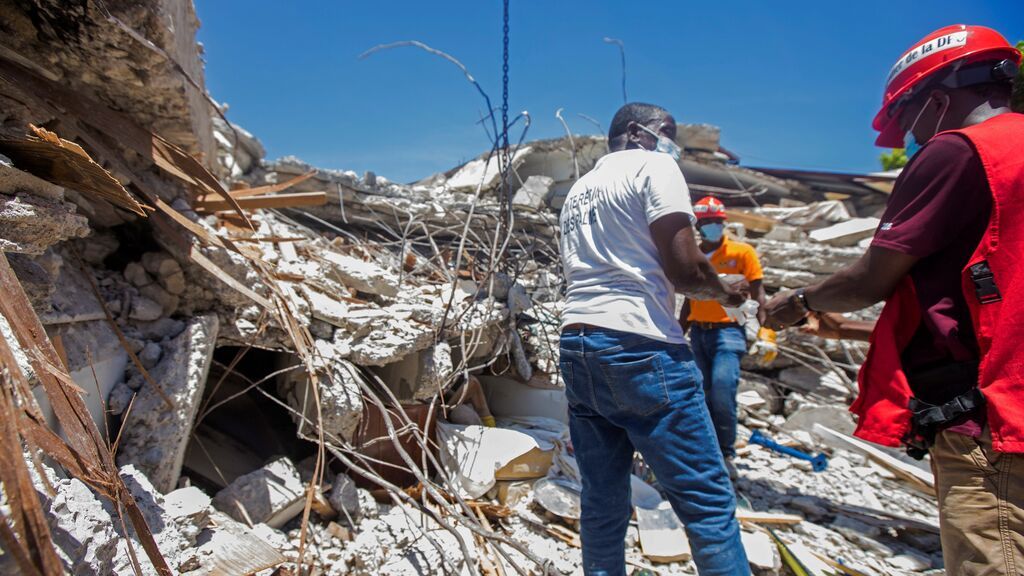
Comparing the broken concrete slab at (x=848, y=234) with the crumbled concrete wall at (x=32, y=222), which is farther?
the broken concrete slab at (x=848, y=234)

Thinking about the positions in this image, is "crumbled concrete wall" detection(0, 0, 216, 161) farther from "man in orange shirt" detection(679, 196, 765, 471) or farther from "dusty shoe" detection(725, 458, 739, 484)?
"dusty shoe" detection(725, 458, 739, 484)

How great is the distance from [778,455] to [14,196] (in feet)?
14.8

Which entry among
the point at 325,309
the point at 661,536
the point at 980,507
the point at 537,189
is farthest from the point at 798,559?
the point at 537,189

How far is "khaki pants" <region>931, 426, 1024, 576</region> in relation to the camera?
120 cm

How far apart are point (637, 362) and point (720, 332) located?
217 centimetres

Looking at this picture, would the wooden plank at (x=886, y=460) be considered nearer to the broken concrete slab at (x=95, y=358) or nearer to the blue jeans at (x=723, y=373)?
the blue jeans at (x=723, y=373)

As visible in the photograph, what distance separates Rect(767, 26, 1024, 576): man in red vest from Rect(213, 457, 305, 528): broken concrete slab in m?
2.31

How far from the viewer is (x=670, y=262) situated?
181 cm

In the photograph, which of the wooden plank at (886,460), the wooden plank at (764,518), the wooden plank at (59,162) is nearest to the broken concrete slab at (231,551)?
the wooden plank at (59,162)

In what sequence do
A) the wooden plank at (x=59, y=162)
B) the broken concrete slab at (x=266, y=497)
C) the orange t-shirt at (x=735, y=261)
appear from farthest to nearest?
the orange t-shirt at (x=735, y=261)
the broken concrete slab at (x=266, y=497)
the wooden plank at (x=59, y=162)

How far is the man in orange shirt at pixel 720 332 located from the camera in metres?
3.52

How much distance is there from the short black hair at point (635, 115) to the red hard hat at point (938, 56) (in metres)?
0.79

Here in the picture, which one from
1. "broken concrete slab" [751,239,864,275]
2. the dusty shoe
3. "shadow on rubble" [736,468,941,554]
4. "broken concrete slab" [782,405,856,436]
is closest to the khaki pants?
"shadow on rubble" [736,468,941,554]

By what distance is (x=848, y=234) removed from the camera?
6.77m
